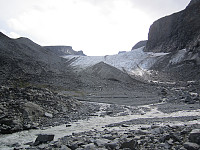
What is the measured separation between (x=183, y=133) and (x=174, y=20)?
7553 cm

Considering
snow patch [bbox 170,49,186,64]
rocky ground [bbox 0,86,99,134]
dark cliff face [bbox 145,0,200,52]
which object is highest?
dark cliff face [bbox 145,0,200,52]

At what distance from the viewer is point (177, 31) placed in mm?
68312

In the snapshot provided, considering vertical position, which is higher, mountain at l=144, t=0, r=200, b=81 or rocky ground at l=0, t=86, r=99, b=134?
mountain at l=144, t=0, r=200, b=81

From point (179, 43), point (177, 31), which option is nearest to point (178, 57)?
point (179, 43)

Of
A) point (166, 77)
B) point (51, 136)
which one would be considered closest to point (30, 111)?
point (51, 136)

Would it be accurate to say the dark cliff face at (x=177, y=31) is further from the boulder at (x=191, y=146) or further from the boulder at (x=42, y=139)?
the boulder at (x=42, y=139)

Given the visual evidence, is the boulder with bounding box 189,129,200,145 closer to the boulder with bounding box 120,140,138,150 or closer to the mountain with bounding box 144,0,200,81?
the boulder with bounding box 120,140,138,150

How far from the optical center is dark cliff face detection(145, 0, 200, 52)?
60.1 m

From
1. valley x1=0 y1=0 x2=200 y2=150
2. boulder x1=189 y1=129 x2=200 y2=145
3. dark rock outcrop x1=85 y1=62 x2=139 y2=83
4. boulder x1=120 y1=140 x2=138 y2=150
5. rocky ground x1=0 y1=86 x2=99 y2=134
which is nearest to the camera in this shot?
boulder x1=189 y1=129 x2=200 y2=145

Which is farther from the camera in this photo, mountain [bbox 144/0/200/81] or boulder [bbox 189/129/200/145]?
mountain [bbox 144/0/200/81]

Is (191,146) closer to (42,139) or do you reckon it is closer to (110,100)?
(42,139)

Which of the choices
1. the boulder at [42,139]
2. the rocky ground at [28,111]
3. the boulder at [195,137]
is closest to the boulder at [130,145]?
the boulder at [195,137]

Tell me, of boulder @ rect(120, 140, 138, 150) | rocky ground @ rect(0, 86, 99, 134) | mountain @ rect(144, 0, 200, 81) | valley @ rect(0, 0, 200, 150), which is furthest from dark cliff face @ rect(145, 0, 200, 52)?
boulder @ rect(120, 140, 138, 150)

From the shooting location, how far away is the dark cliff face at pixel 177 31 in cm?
6008
